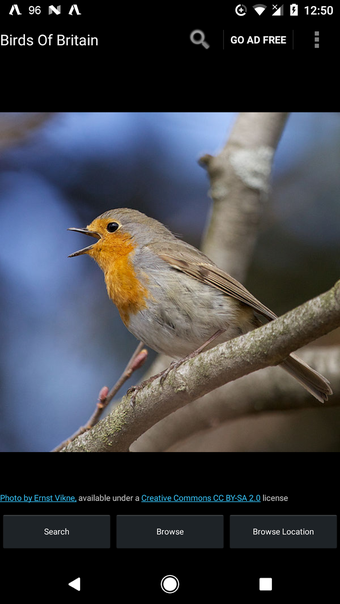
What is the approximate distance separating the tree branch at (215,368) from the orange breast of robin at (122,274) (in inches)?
29.1

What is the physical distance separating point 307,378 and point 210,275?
0.85m

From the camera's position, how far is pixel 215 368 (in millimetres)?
2178

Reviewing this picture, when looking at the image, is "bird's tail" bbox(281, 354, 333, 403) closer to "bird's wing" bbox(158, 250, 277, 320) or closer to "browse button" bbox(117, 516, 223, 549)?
"bird's wing" bbox(158, 250, 277, 320)

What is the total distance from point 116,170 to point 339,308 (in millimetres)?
4505

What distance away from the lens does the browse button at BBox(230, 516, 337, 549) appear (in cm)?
224

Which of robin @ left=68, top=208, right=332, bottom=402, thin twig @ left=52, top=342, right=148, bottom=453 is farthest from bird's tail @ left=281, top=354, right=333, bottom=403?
thin twig @ left=52, top=342, right=148, bottom=453

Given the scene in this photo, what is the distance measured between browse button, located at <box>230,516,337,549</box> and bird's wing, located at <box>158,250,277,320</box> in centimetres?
118

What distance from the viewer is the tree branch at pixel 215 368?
181 centimetres

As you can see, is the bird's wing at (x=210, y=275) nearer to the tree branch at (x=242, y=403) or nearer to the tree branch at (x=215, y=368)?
the tree branch at (x=242, y=403)
